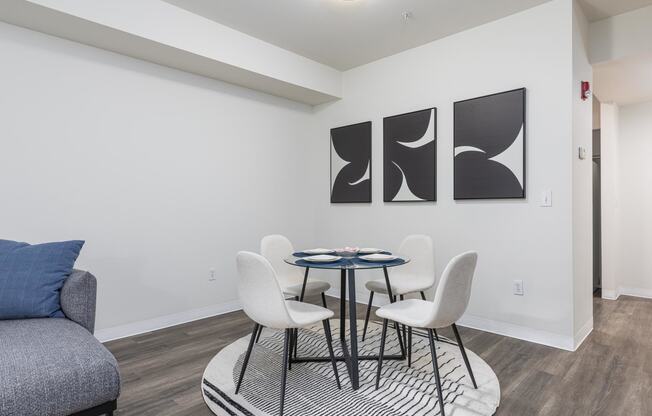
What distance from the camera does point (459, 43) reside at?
11.2 ft

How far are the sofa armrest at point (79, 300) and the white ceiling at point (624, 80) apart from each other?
421 centimetres

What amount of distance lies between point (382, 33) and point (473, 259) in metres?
2.39

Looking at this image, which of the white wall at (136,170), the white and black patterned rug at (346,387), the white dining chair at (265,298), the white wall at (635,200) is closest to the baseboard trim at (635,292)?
the white wall at (635,200)

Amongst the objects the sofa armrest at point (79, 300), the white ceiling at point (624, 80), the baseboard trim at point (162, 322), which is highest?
the white ceiling at point (624, 80)

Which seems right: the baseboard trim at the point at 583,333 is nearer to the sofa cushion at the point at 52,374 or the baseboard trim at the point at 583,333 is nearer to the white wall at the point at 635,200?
the white wall at the point at 635,200

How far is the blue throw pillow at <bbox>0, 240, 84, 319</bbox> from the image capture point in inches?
76.0

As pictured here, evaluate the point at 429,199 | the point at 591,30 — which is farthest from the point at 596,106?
the point at 429,199

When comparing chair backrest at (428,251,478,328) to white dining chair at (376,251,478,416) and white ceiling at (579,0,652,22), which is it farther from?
white ceiling at (579,0,652,22)

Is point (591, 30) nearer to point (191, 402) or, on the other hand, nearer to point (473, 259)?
point (473, 259)

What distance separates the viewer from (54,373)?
4.58 ft

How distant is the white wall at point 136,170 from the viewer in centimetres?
268

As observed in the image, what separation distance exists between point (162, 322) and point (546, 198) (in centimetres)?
338

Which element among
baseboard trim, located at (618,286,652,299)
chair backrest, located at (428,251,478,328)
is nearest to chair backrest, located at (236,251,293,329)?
chair backrest, located at (428,251,478,328)

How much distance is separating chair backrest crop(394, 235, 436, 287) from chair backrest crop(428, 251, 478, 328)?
1.03 meters
